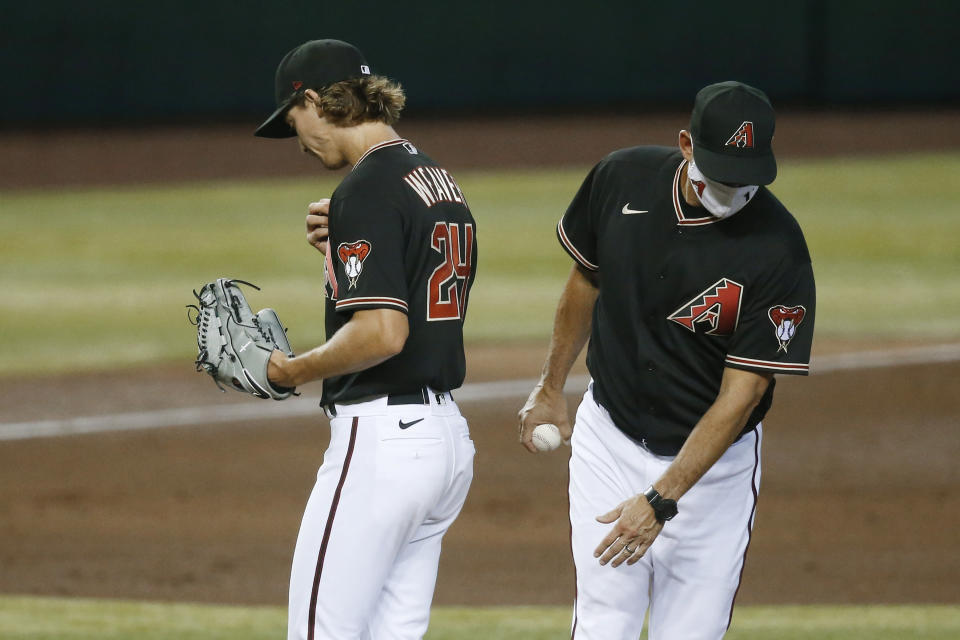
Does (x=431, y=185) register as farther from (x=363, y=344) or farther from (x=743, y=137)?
(x=743, y=137)

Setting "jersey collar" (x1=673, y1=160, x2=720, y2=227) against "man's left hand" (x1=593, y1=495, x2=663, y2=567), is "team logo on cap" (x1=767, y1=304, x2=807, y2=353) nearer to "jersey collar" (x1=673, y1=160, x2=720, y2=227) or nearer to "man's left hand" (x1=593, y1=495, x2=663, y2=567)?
"jersey collar" (x1=673, y1=160, x2=720, y2=227)

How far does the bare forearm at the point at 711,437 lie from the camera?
3180mm

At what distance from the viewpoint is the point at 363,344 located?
2869 millimetres

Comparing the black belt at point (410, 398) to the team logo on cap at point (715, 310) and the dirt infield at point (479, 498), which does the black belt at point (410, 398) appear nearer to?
the team logo on cap at point (715, 310)

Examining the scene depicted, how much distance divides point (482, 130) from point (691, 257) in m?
17.8

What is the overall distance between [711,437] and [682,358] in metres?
0.27

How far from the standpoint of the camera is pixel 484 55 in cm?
2064

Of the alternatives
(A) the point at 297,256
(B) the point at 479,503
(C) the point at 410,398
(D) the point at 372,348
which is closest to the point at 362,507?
(C) the point at 410,398

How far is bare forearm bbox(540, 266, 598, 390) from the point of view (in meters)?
3.72

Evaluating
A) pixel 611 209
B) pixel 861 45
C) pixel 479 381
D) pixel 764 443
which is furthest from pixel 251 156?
pixel 611 209

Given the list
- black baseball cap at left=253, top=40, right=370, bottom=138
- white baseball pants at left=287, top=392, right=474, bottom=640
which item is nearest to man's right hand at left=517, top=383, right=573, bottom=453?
white baseball pants at left=287, top=392, right=474, bottom=640

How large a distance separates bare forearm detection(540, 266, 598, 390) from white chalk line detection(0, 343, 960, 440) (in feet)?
16.6

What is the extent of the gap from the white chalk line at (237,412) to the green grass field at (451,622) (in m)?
3.02

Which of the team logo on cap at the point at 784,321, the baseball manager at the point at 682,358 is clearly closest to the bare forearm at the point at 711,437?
the baseball manager at the point at 682,358
